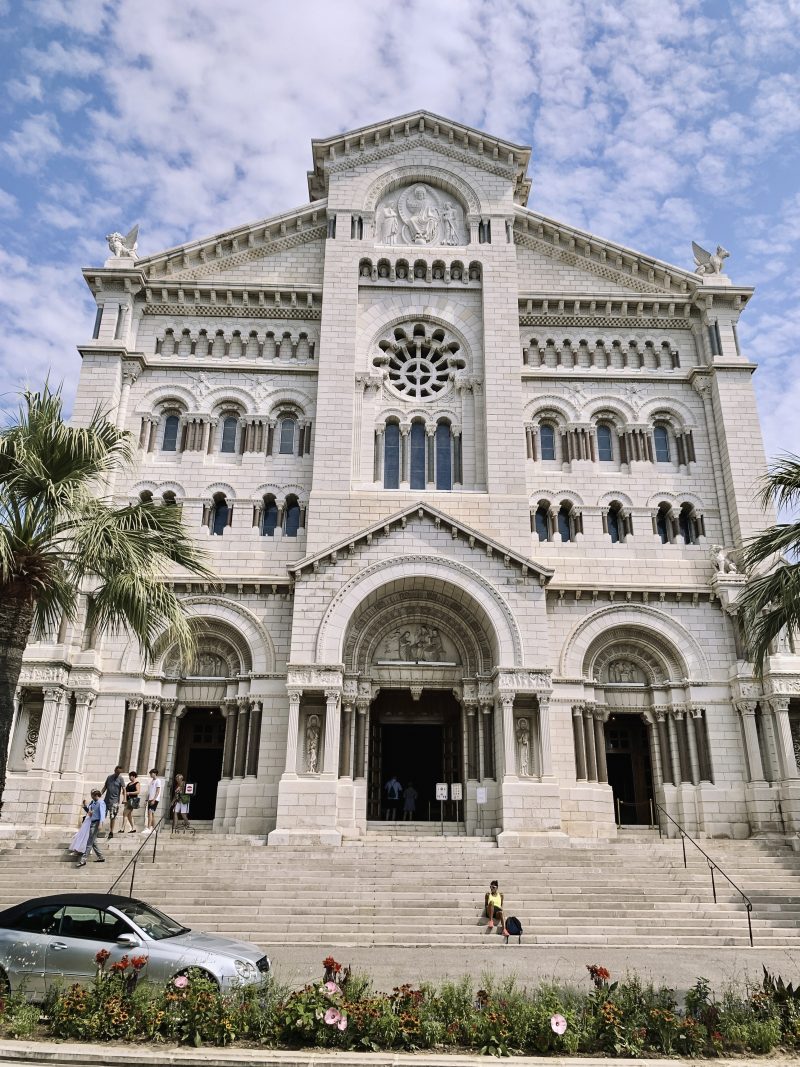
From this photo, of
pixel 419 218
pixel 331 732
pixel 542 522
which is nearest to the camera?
pixel 331 732

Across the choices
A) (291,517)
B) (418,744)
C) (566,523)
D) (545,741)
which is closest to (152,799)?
(418,744)

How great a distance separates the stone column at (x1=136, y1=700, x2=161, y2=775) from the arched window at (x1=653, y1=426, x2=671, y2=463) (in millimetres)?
19255

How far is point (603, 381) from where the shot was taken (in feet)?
102

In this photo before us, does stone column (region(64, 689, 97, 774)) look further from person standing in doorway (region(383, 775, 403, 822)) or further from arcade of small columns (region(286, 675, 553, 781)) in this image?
person standing in doorway (region(383, 775, 403, 822))

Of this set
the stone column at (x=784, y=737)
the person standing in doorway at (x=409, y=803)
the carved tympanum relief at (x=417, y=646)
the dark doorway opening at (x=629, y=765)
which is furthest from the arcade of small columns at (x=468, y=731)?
the stone column at (x=784, y=737)

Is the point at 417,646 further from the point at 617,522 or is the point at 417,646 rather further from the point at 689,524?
the point at 689,524

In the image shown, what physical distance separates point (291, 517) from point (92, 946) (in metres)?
18.9

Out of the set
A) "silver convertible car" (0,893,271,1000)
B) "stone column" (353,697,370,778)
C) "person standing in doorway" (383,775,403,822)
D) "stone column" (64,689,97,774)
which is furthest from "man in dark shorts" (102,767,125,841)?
"silver convertible car" (0,893,271,1000)

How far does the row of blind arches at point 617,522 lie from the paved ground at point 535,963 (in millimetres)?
15177

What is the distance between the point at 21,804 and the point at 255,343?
1747cm

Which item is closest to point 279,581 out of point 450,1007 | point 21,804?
point 21,804

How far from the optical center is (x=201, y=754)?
28.5 m

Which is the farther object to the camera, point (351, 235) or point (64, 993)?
point (351, 235)

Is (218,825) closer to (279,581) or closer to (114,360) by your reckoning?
(279,581)
